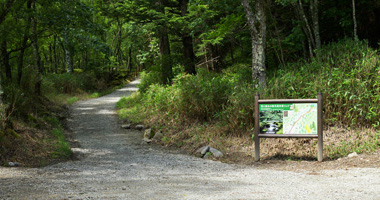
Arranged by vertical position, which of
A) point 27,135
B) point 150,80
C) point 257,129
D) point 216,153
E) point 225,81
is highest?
point 150,80

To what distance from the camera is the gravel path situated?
482 cm

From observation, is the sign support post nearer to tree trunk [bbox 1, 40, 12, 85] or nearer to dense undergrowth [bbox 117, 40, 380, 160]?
dense undergrowth [bbox 117, 40, 380, 160]

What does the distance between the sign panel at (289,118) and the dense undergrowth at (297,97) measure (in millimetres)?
798

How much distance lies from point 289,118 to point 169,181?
342cm

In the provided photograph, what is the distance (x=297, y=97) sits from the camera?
9234 millimetres

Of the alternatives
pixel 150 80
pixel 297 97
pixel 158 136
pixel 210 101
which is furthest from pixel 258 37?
pixel 150 80

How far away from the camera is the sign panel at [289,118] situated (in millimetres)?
7426

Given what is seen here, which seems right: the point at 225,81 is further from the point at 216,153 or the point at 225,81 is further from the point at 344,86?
the point at 344,86

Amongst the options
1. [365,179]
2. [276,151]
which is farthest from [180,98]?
[365,179]

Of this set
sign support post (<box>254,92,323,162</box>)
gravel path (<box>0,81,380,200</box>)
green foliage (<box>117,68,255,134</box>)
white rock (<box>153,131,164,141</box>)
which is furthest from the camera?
white rock (<box>153,131,164,141</box>)

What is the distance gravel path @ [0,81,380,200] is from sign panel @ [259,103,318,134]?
1150 mm

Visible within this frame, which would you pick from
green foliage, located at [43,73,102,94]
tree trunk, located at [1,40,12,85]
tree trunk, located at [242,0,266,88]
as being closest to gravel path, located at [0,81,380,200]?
tree trunk, located at [242,0,266,88]

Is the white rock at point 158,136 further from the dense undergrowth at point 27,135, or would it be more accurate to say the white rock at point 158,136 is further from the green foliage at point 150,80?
the green foliage at point 150,80

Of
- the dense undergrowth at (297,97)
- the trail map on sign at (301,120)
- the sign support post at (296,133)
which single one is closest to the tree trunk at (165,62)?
the dense undergrowth at (297,97)
